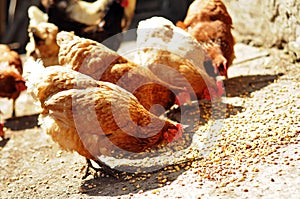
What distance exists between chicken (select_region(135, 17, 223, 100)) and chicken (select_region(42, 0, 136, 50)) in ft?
4.37

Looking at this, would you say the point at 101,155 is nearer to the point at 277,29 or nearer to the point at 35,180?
the point at 35,180

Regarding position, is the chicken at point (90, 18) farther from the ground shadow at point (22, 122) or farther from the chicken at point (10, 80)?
the ground shadow at point (22, 122)

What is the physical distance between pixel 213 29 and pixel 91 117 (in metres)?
2.06

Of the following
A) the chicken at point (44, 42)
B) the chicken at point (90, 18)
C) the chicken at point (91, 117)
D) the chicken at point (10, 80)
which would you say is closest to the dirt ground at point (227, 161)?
the chicken at point (91, 117)

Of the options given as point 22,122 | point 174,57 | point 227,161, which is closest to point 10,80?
point 22,122

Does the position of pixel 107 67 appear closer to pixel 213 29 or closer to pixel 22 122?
pixel 213 29

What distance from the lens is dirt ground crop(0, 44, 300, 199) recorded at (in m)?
3.04

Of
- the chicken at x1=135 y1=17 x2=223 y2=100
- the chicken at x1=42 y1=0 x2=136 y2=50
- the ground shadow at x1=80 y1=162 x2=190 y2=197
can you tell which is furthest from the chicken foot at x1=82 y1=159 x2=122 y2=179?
the chicken at x1=42 y1=0 x2=136 y2=50

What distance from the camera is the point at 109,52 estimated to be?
404cm

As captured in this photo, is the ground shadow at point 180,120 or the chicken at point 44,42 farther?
the chicken at point 44,42

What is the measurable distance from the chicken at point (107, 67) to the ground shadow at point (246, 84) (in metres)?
0.96

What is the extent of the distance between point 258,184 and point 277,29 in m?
2.71

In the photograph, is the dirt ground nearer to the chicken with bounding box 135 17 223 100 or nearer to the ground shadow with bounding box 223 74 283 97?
the ground shadow with bounding box 223 74 283 97

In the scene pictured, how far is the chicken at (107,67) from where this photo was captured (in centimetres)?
396
